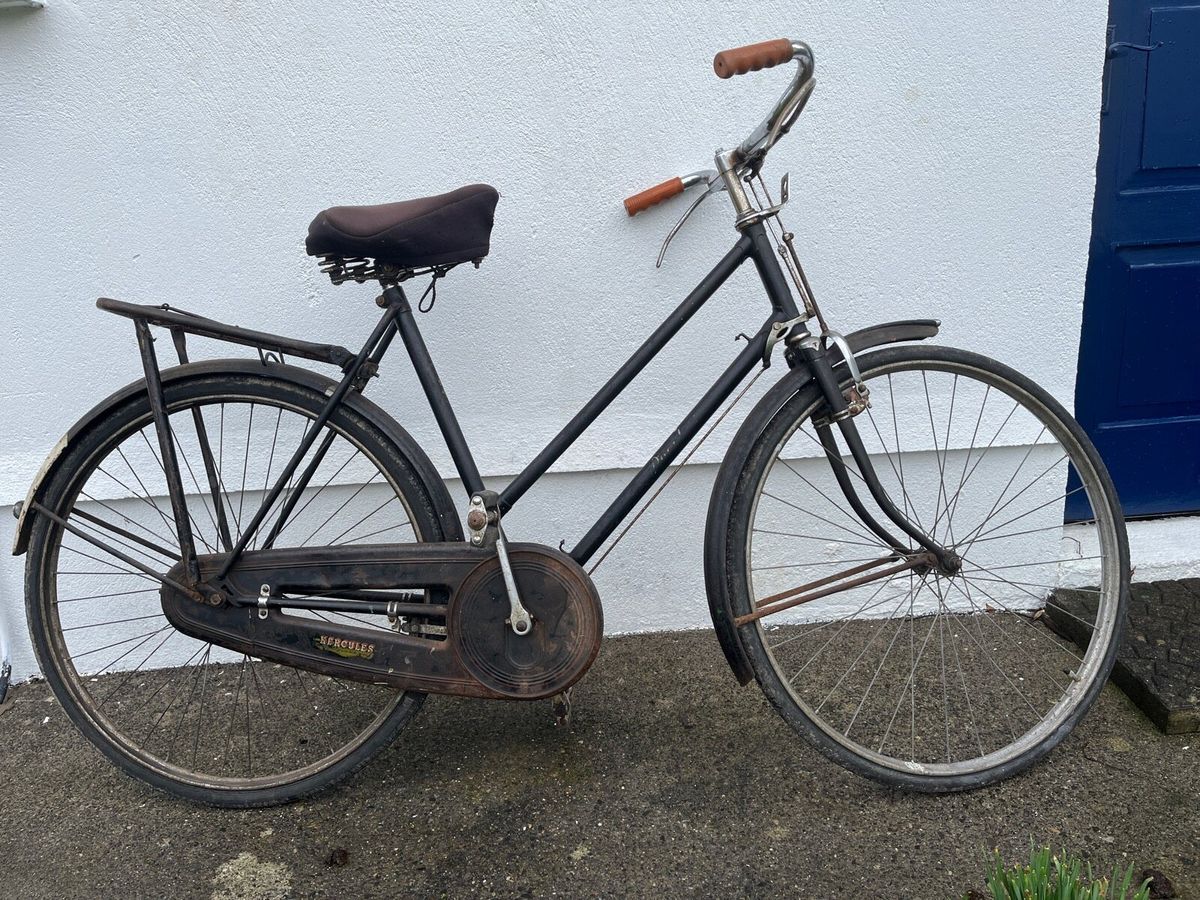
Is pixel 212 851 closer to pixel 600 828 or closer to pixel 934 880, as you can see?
pixel 600 828

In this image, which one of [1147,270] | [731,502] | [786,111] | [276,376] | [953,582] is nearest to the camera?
[786,111]

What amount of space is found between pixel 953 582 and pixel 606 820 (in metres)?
1.23

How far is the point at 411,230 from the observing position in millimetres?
2273

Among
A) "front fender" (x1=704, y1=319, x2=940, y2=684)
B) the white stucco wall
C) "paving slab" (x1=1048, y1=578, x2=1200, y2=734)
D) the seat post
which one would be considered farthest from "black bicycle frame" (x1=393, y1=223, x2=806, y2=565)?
"paving slab" (x1=1048, y1=578, x2=1200, y2=734)

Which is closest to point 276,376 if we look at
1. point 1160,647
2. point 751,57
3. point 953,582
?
point 751,57

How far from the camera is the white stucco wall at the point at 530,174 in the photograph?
2.81m

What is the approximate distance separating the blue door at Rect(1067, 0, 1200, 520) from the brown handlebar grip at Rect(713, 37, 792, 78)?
1.49 metres

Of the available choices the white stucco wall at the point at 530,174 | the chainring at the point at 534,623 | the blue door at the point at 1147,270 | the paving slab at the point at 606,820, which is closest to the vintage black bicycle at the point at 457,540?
the chainring at the point at 534,623

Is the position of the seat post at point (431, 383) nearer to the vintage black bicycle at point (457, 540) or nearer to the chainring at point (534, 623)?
the vintage black bicycle at point (457, 540)

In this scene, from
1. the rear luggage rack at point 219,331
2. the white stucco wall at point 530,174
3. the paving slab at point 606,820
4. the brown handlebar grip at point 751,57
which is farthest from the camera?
the white stucco wall at point 530,174

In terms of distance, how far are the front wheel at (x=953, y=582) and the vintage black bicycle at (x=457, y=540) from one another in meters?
0.01

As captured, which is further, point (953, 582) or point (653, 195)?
point (953, 582)

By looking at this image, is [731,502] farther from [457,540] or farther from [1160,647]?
[1160,647]

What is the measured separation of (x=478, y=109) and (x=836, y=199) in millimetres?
1128
